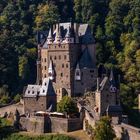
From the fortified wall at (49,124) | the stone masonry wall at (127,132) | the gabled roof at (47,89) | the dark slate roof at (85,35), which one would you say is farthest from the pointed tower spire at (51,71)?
the stone masonry wall at (127,132)

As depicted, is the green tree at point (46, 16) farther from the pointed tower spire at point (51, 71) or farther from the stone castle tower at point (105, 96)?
the stone castle tower at point (105, 96)

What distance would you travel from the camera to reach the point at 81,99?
260ft

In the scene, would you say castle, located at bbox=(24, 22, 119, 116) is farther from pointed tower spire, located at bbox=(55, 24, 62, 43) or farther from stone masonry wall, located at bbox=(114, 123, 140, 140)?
stone masonry wall, located at bbox=(114, 123, 140, 140)

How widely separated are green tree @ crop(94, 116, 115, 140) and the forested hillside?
1510 cm

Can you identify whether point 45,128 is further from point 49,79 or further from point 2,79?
point 2,79

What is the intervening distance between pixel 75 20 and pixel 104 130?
41.1 meters

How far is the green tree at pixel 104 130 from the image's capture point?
6911 centimetres

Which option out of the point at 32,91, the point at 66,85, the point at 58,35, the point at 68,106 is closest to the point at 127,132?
the point at 68,106

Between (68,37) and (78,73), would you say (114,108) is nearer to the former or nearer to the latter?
(78,73)

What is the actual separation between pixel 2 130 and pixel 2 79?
18842mm

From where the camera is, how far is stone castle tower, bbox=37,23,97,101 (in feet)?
267

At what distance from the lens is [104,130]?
6906cm

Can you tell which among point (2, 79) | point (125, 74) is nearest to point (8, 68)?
point (2, 79)

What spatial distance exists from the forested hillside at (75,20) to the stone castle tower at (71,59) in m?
5.98
